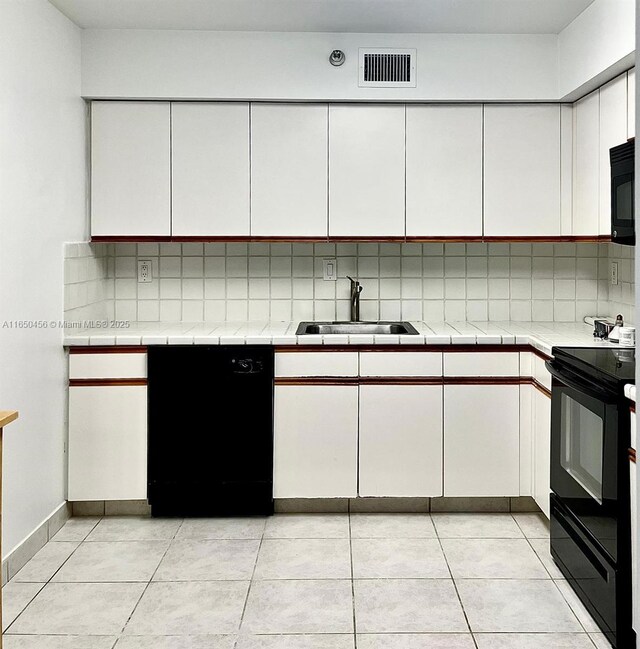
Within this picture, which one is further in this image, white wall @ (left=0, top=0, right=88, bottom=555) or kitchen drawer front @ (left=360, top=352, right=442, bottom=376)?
kitchen drawer front @ (left=360, top=352, right=442, bottom=376)

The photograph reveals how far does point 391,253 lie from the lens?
420 cm

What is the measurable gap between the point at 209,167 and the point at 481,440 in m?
1.94

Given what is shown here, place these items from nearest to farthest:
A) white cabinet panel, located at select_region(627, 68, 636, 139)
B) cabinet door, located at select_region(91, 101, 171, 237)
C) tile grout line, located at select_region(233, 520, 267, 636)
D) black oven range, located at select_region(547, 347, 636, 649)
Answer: black oven range, located at select_region(547, 347, 636, 649) < tile grout line, located at select_region(233, 520, 267, 636) < white cabinet panel, located at select_region(627, 68, 636, 139) < cabinet door, located at select_region(91, 101, 171, 237)

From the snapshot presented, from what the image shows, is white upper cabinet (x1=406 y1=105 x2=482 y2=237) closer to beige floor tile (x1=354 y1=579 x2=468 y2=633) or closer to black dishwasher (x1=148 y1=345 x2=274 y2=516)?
black dishwasher (x1=148 y1=345 x2=274 y2=516)

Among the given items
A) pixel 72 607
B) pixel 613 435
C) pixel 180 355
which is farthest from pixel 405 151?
pixel 72 607

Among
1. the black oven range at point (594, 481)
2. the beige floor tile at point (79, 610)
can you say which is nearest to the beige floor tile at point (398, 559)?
the black oven range at point (594, 481)

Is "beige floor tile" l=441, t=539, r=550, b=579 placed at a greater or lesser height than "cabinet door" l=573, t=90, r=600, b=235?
lesser

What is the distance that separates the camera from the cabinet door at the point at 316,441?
359cm

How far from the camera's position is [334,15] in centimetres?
349

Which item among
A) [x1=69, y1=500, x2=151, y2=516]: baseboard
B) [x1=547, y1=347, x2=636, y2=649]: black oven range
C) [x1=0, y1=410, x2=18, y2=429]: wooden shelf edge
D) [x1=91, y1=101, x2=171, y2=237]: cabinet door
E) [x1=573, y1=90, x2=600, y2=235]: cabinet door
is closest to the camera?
[x1=0, y1=410, x2=18, y2=429]: wooden shelf edge

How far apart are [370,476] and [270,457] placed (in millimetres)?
496

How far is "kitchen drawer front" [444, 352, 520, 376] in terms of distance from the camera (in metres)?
3.58

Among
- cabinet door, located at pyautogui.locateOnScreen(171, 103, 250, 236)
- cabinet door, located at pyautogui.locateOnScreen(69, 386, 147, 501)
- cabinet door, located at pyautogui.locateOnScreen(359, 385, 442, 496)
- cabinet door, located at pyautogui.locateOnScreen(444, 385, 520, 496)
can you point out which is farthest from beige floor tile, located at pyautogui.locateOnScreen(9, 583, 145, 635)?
cabinet door, located at pyautogui.locateOnScreen(171, 103, 250, 236)

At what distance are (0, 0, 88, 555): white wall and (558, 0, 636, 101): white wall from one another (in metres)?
2.39
